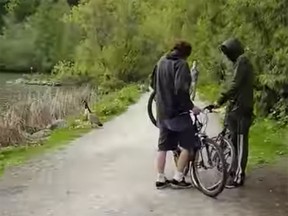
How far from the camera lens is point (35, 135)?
17781 mm

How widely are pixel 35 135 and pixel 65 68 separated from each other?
3470 centimetres

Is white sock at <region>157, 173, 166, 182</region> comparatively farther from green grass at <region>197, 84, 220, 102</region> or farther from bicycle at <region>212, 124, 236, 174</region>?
green grass at <region>197, 84, 220, 102</region>

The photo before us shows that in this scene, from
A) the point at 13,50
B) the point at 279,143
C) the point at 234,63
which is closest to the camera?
the point at 234,63

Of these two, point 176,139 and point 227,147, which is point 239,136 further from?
point 176,139

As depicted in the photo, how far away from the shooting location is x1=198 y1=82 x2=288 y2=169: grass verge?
12.1 metres

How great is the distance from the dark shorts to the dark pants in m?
0.52

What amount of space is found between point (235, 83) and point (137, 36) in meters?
39.0

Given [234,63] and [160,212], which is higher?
[234,63]

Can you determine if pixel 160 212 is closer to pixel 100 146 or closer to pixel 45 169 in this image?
pixel 45 169

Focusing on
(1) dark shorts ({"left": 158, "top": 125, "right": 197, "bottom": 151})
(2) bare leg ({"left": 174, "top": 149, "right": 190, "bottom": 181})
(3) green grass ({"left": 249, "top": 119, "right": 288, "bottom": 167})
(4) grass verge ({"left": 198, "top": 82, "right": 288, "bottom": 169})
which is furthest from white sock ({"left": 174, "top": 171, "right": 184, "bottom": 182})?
(3) green grass ({"left": 249, "top": 119, "right": 288, "bottom": 167})

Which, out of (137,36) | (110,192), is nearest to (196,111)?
(110,192)

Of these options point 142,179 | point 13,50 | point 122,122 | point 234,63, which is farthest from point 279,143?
point 13,50

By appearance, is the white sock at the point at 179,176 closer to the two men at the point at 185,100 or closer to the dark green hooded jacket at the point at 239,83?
the two men at the point at 185,100

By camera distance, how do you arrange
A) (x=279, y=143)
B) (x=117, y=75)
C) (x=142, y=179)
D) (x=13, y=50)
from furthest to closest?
(x=13, y=50), (x=117, y=75), (x=279, y=143), (x=142, y=179)
